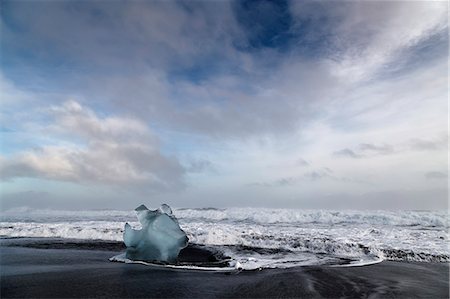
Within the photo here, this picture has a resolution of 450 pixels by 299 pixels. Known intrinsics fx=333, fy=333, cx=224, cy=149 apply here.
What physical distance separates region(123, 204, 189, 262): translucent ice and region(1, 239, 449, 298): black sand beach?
813mm

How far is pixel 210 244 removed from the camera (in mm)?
11344

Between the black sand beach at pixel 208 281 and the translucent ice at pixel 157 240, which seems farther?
Answer: the translucent ice at pixel 157 240

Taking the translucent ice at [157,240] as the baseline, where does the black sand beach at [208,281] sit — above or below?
below

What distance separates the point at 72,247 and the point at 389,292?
29.4 ft

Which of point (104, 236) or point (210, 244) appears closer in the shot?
point (210, 244)

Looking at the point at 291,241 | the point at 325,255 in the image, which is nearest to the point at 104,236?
the point at 291,241

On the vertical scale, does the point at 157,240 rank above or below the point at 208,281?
above

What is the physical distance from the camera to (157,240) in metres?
8.42

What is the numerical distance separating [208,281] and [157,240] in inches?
109

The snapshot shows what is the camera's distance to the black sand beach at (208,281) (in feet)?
17.2

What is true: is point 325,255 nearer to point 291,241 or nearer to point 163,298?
point 291,241

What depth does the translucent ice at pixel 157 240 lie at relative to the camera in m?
8.29

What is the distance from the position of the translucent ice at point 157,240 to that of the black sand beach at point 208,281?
2.67 ft

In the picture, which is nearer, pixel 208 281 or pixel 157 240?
pixel 208 281
